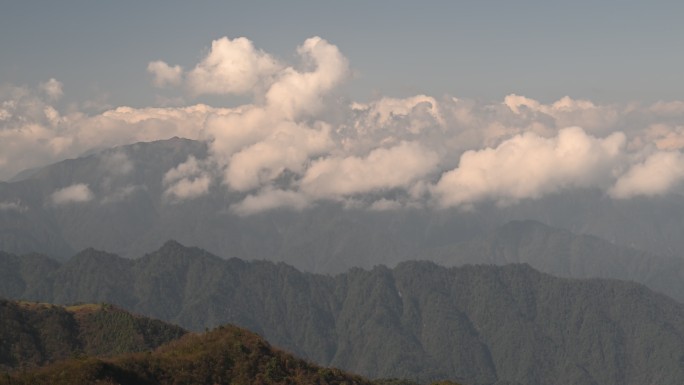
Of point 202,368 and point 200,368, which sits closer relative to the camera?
point 200,368

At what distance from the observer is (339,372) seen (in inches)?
7387

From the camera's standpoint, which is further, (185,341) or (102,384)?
(185,341)

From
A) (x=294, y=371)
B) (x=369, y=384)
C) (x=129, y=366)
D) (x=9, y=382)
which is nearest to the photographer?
(x=9, y=382)

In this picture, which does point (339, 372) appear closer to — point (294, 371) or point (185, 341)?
point (294, 371)

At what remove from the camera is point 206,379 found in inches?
6550

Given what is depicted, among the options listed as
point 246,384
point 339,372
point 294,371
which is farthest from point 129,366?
point 339,372

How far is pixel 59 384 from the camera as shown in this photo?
144 m

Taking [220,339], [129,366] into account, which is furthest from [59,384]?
[220,339]

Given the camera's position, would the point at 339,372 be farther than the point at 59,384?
Yes

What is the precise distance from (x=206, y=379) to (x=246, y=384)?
24.3 ft

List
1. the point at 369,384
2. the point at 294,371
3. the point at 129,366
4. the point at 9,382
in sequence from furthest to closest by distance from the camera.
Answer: the point at 369,384, the point at 294,371, the point at 129,366, the point at 9,382

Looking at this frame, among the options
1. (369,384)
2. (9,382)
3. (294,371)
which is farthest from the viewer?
(369,384)

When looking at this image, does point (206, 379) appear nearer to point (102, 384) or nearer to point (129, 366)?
point (129, 366)

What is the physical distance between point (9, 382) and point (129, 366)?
2292 cm
